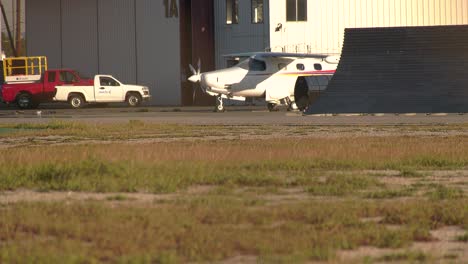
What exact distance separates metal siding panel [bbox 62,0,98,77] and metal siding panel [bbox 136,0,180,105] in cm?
272

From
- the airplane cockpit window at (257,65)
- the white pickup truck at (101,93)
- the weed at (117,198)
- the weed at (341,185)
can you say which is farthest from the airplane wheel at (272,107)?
the weed at (117,198)

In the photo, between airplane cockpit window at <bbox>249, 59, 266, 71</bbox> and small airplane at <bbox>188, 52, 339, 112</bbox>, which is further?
airplane cockpit window at <bbox>249, 59, 266, 71</bbox>

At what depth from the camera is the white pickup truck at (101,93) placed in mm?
56625

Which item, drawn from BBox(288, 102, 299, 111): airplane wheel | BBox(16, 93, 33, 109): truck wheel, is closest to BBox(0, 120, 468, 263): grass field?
BBox(288, 102, 299, 111): airplane wheel

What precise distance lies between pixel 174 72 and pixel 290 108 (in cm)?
1716

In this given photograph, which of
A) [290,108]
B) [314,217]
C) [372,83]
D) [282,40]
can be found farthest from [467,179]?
[282,40]

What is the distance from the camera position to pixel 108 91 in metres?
57.4

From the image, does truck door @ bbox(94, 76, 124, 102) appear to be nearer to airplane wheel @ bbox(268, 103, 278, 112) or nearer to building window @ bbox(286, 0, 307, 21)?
building window @ bbox(286, 0, 307, 21)

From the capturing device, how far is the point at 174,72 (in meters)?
62.3

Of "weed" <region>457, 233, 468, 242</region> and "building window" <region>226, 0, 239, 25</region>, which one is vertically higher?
"building window" <region>226, 0, 239, 25</region>

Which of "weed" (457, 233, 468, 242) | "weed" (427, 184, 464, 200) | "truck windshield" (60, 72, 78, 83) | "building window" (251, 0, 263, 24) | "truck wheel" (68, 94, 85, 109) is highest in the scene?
"building window" (251, 0, 263, 24)

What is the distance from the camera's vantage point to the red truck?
56.9m

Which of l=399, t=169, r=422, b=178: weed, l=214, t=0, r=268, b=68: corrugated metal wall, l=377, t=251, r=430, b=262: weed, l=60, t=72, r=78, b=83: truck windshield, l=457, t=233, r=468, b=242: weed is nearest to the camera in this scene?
l=377, t=251, r=430, b=262: weed

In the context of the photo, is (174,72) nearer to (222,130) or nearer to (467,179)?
(222,130)
